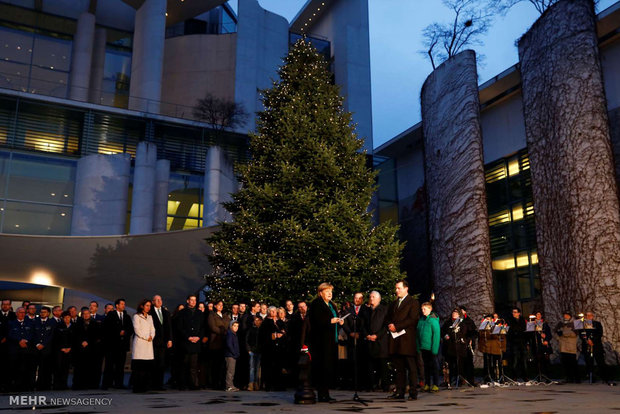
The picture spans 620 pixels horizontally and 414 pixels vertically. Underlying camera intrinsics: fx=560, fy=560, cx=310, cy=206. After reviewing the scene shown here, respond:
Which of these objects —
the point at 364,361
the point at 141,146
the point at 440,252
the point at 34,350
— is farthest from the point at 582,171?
the point at 141,146

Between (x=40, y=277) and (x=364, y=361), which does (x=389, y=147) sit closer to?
(x=40, y=277)

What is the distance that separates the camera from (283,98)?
53.8 ft

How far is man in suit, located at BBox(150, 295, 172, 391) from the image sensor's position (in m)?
9.87

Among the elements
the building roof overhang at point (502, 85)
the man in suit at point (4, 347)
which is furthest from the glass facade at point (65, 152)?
the man in suit at point (4, 347)

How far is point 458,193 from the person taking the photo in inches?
726

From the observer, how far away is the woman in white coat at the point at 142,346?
9.12 m

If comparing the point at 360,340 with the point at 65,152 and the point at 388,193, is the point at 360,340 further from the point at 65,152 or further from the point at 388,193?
the point at 388,193

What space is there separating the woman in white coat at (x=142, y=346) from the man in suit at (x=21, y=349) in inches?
96.5

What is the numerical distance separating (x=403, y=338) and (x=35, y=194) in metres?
22.3

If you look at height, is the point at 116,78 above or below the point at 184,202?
above

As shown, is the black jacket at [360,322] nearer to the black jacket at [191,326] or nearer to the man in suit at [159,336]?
the black jacket at [191,326]

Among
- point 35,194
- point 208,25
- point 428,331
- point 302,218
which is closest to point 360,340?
point 428,331

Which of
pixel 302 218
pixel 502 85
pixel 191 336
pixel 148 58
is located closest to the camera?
pixel 191 336

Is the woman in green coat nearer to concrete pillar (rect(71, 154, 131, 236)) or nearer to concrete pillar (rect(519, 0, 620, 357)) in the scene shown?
concrete pillar (rect(519, 0, 620, 357))
